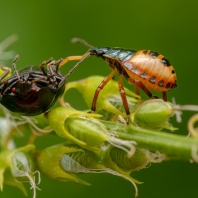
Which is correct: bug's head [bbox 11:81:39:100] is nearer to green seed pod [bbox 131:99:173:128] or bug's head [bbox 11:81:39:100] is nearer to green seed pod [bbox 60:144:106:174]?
green seed pod [bbox 60:144:106:174]

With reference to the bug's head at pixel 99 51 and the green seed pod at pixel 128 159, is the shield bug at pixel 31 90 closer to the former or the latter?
the green seed pod at pixel 128 159

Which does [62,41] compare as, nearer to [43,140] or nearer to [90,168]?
[43,140]

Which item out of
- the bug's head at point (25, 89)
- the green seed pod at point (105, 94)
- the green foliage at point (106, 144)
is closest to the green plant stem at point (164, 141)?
the green foliage at point (106, 144)

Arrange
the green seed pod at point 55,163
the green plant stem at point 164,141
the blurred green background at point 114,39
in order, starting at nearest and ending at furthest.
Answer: the green plant stem at point 164,141 → the green seed pod at point 55,163 → the blurred green background at point 114,39

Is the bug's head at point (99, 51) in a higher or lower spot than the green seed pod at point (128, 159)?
higher

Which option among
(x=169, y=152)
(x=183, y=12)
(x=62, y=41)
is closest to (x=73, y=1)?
(x=62, y=41)

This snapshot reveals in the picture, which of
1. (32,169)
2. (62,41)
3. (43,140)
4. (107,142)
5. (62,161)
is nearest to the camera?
(107,142)

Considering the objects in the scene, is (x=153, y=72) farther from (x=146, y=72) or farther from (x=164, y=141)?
(x=164, y=141)
